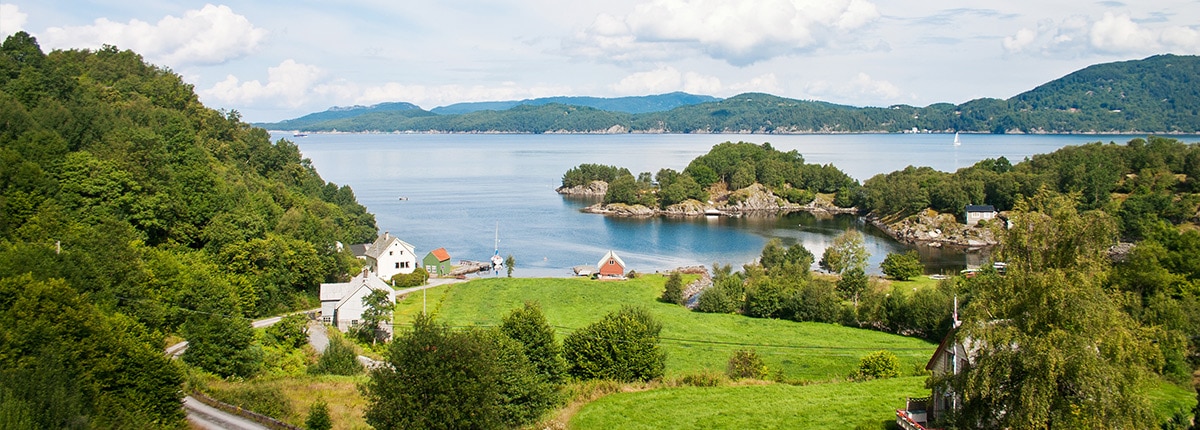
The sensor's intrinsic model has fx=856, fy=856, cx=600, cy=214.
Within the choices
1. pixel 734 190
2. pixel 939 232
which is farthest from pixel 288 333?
pixel 734 190

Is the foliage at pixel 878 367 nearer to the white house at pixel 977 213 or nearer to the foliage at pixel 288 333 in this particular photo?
the foliage at pixel 288 333

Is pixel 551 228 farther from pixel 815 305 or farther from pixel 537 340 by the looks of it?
pixel 537 340

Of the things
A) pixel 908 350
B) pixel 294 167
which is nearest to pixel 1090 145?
pixel 908 350

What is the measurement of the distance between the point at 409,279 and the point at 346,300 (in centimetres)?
1057

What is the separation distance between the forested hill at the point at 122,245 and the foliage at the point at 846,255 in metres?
23.4

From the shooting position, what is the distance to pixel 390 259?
Answer: 41.1 metres

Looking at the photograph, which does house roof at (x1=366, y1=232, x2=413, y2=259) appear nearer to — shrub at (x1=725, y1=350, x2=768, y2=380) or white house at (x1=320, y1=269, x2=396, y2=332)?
white house at (x1=320, y1=269, x2=396, y2=332)

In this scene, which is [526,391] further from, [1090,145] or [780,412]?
[1090,145]

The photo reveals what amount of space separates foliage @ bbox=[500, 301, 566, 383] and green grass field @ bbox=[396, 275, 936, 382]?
4.93 m

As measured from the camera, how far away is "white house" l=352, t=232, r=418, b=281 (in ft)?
134

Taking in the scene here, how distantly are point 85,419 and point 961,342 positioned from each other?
14.2 meters

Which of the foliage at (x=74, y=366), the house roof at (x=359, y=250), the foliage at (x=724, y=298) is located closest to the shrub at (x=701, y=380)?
the foliage at (x=74, y=366)

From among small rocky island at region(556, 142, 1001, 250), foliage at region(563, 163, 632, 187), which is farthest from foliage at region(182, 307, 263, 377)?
foliage at region(563, 163, 632, 187)

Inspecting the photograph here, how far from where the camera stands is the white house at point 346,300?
2811 centimetres
